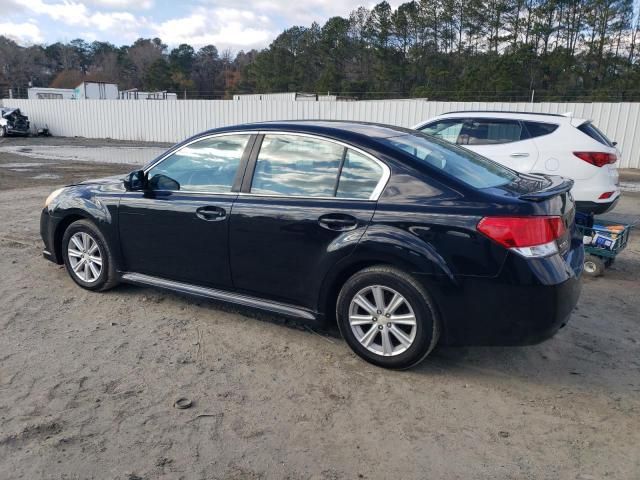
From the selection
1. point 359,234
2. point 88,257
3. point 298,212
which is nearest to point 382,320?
point 359,234

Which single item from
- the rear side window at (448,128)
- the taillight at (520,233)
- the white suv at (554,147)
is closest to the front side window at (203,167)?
the taillight at (520,233)

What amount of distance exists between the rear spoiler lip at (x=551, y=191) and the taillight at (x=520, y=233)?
0.48ft

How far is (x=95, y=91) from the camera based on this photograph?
47.6 metres

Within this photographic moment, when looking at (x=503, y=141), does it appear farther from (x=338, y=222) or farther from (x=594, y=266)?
(x=338, y=222)

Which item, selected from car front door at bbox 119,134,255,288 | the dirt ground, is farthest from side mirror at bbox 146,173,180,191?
the dirt ground

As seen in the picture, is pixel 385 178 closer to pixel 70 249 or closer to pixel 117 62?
pixel 70 249

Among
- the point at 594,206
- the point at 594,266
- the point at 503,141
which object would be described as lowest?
the point at 594,266

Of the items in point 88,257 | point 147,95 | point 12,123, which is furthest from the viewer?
point 147,95

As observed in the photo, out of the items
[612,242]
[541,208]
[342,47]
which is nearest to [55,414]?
[541,208]

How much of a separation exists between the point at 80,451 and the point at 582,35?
4719cm

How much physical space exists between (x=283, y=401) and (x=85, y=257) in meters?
2.76

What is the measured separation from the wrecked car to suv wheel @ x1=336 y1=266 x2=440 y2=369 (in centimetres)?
3371

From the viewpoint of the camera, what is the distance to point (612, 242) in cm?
571

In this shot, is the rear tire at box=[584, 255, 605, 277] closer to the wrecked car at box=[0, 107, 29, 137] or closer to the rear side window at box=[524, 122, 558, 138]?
the rear side window at box=[524, 122, 558, 138]
